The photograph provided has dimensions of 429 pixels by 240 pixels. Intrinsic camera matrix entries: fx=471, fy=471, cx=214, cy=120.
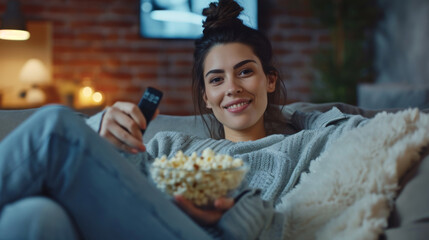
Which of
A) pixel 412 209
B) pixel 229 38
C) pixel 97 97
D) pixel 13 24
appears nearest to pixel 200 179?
pixel 412 209

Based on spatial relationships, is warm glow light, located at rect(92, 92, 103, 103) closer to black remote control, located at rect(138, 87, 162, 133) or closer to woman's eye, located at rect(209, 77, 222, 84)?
woman's eye, located at rect(209, 77, 222, 84)

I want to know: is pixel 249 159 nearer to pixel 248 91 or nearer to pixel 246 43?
pixel 248 91

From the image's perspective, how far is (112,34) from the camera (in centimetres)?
432

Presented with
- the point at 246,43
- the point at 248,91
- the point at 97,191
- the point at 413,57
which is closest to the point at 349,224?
the point at 97,191

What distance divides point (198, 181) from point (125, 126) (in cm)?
24

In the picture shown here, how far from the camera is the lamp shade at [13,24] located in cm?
321

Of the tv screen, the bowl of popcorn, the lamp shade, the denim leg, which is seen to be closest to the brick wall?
the tv screen

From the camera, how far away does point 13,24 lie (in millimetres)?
3232

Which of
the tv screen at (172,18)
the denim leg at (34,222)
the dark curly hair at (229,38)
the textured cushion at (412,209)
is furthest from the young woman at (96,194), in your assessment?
the tv screen at (172,18)

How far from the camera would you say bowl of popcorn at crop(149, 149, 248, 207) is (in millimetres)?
914

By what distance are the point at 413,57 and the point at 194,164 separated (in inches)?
120

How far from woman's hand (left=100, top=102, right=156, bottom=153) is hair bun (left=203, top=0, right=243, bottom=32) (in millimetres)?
755

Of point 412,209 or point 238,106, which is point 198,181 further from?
point 238,106

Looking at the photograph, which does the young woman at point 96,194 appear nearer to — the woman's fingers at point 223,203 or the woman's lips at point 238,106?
the woman's fingers at point 223,203
